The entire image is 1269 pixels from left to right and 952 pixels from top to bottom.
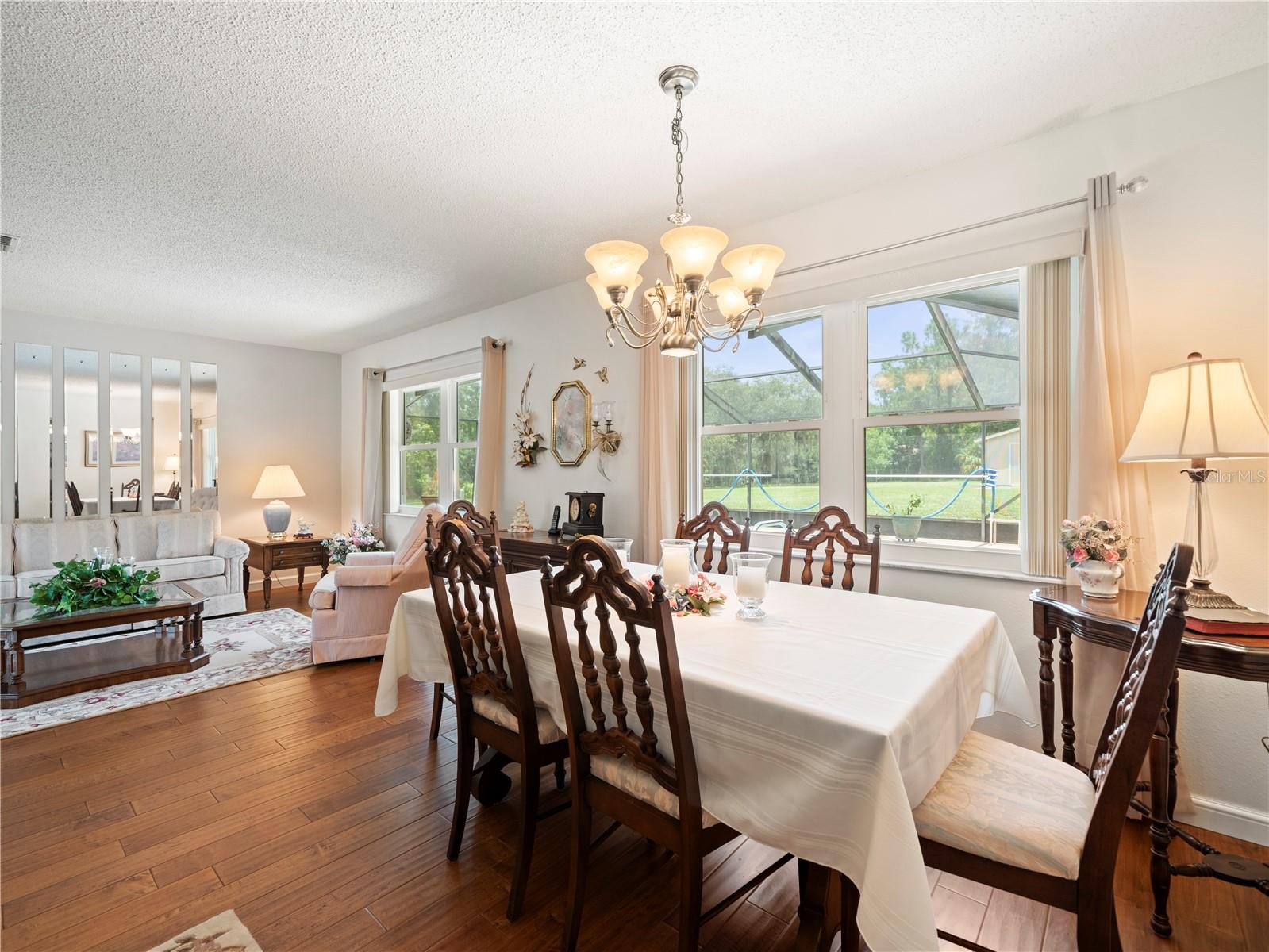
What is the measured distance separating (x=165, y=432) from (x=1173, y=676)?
720 cm

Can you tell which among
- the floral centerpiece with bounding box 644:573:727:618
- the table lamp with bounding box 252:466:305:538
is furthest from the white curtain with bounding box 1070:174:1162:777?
the table lamp with bounding box 252:466:305:538

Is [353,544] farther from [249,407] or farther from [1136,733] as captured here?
[1136,733]

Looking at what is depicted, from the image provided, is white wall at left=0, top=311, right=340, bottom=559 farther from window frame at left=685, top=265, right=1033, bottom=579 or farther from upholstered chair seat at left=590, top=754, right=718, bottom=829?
upholstered chair seat at left=590, top=754, right=718, bottom=829

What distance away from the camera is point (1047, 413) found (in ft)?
8.03

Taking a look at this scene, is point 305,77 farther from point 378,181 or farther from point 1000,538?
point 1000,538

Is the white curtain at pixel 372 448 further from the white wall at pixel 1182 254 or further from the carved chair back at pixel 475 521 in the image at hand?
the white wall at pixel 1182 254

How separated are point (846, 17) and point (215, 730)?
3898 millimetres

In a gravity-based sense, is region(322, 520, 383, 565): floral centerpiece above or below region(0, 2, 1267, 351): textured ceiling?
below

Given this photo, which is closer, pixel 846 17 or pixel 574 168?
pixel 846 17

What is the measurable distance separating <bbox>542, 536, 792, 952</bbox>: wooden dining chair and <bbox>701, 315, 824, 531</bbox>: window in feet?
6.53

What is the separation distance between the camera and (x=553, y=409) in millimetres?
4488

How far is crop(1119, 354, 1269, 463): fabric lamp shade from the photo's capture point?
1763 millimetres

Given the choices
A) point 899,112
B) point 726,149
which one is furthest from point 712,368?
point 899,112

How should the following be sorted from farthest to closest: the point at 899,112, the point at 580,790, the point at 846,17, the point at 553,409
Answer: the point at 553,409 → the point at 899,112 → the point at 846,17 → the point at 580,790
